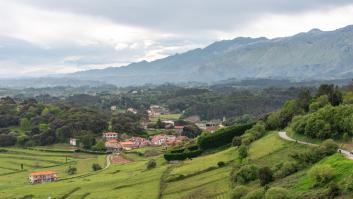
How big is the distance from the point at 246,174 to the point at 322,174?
11287 millimetres

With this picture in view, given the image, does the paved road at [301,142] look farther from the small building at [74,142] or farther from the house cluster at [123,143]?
the small building at [74,142]

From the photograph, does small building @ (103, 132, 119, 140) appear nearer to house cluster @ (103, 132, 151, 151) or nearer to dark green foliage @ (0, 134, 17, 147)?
house cluster @ (103, 132, 151, 151)

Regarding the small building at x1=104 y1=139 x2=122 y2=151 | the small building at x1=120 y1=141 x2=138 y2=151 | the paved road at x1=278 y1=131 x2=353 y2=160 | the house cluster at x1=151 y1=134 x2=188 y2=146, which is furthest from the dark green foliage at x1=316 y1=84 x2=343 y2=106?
the small building at x1=104 y1=139 x2=122 y2=151

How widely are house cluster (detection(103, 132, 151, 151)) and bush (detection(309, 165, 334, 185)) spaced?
72.9 m

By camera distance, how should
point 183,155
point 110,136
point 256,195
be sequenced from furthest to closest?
point 110,136 < point 183,155 < point 256,195

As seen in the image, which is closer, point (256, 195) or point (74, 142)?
point (256, 195)

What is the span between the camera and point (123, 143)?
107 m

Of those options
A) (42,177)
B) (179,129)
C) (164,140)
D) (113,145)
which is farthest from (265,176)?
(179,129)

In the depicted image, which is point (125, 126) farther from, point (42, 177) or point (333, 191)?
point (333, 191)

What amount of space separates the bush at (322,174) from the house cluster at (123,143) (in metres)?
72.9

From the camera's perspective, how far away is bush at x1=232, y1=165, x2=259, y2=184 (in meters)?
44.0

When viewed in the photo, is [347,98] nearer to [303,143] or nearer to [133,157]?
[303,143]

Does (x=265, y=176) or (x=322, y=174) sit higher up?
(x=322, y=174)

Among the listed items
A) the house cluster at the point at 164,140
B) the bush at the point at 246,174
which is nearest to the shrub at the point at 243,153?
the bush at the point at 246,174
